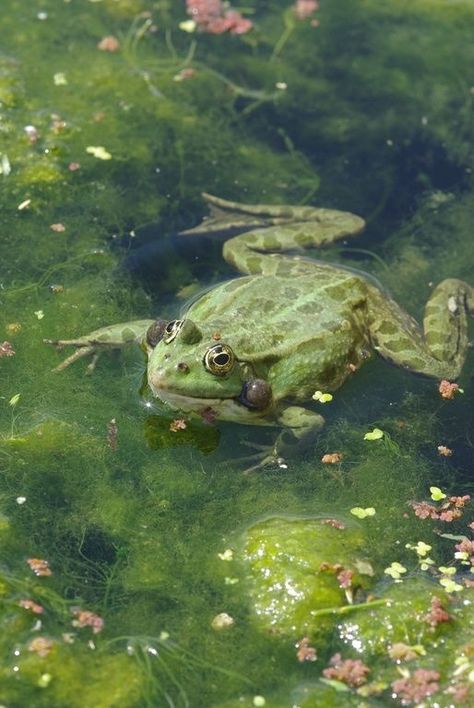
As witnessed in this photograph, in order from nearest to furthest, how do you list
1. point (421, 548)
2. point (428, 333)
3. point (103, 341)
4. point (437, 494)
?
point (421, 548), point (437, 494), point (103, 341), point (428, 333)

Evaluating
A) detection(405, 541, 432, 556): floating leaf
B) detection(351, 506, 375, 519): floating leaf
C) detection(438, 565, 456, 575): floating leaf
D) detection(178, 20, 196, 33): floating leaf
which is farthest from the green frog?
detection(178, 20, 196, 33): floating leaf

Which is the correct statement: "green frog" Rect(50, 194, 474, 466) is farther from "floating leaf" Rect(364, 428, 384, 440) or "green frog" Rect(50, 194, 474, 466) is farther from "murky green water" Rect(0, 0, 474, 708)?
"floating leaf" Rect(364, 428, 384, 440)

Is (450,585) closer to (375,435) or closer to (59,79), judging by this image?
(375,435)

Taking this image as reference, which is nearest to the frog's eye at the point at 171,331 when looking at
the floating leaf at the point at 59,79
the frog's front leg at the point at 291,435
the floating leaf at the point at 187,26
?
the frog's front leg at the point at 291,435

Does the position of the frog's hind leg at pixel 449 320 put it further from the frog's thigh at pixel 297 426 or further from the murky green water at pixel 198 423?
the frog's thigh at pixel 297 426

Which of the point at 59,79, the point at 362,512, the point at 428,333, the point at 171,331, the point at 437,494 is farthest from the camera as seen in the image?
the point at 59,79

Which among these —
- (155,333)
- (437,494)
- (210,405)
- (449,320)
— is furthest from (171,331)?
(449,320)
